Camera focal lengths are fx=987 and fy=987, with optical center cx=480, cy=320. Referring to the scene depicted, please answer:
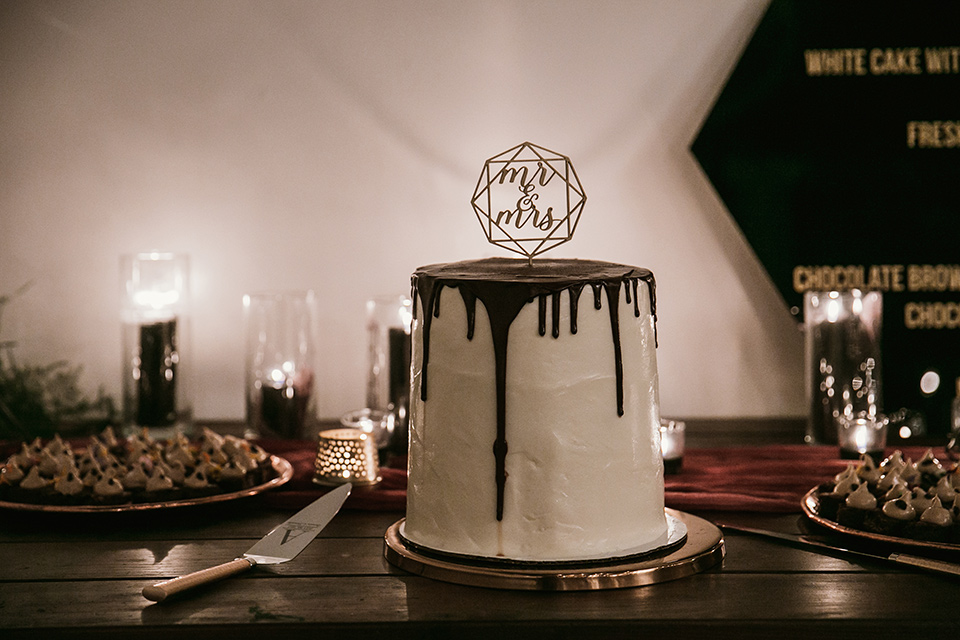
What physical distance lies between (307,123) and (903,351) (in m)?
1.41

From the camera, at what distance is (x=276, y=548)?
1.16 m

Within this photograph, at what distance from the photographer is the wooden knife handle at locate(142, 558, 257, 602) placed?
984 mm

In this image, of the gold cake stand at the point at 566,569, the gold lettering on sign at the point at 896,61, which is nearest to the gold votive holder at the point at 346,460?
the gold cake stand at the point at 566,569

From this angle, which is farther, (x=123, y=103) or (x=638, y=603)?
(x=123, y=103)

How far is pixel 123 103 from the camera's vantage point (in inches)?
88.0

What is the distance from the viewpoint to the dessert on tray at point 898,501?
1119 millimetres

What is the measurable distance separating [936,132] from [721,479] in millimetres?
1063

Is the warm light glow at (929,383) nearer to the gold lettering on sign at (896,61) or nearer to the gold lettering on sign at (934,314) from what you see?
the gold lettering on sign at (934,314)

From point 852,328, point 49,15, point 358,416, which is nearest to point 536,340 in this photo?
point 358,416

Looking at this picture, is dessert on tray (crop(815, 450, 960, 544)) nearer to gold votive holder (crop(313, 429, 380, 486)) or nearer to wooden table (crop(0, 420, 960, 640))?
wooden table (crop(0, 420, 960, 640))

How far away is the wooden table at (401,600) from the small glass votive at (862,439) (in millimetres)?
529

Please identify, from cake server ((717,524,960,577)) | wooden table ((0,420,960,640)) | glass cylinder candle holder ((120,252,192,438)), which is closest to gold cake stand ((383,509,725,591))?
wooden table ((0,420,960,640))

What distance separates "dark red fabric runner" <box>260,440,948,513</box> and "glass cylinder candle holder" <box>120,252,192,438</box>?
12.0 inches

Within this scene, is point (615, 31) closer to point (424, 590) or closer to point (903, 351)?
point (903, 351)
